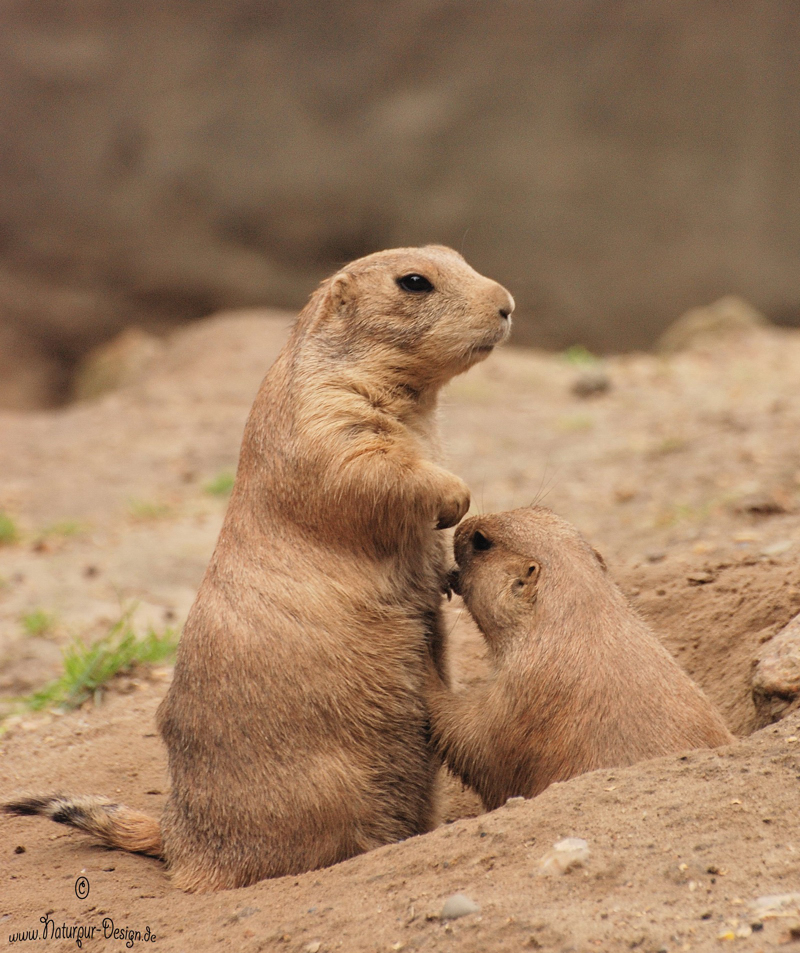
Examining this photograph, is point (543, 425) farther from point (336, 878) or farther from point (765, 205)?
point (336, 878)

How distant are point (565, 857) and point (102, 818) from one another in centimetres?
195

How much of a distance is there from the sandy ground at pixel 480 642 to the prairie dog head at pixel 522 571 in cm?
64

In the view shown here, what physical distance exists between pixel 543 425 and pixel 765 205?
5.41 metres

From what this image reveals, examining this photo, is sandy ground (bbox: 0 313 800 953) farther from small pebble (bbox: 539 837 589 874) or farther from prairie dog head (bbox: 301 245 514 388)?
prairie dog head (bbox: 301 245 514 388)

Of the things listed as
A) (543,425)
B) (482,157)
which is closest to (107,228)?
(482,157)

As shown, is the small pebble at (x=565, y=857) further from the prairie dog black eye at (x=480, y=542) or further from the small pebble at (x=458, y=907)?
the prairie dog black eye at (x=480, y=542)

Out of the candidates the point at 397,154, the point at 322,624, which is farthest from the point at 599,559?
the point at 397,154

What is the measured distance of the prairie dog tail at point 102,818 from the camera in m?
4.01

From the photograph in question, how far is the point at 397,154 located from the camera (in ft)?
45.6

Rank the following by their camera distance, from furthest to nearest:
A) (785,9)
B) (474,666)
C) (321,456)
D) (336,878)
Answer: (785,9) → (474,666) → (321,456) → (336,878)

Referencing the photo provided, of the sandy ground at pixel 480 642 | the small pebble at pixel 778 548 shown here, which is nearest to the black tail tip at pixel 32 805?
the sandy ground at pixel 480 642

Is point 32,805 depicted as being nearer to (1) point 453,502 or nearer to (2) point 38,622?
(1) point 453,502

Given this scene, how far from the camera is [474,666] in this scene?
5.13 meters

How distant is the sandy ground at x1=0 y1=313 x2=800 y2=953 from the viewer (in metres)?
2.78
